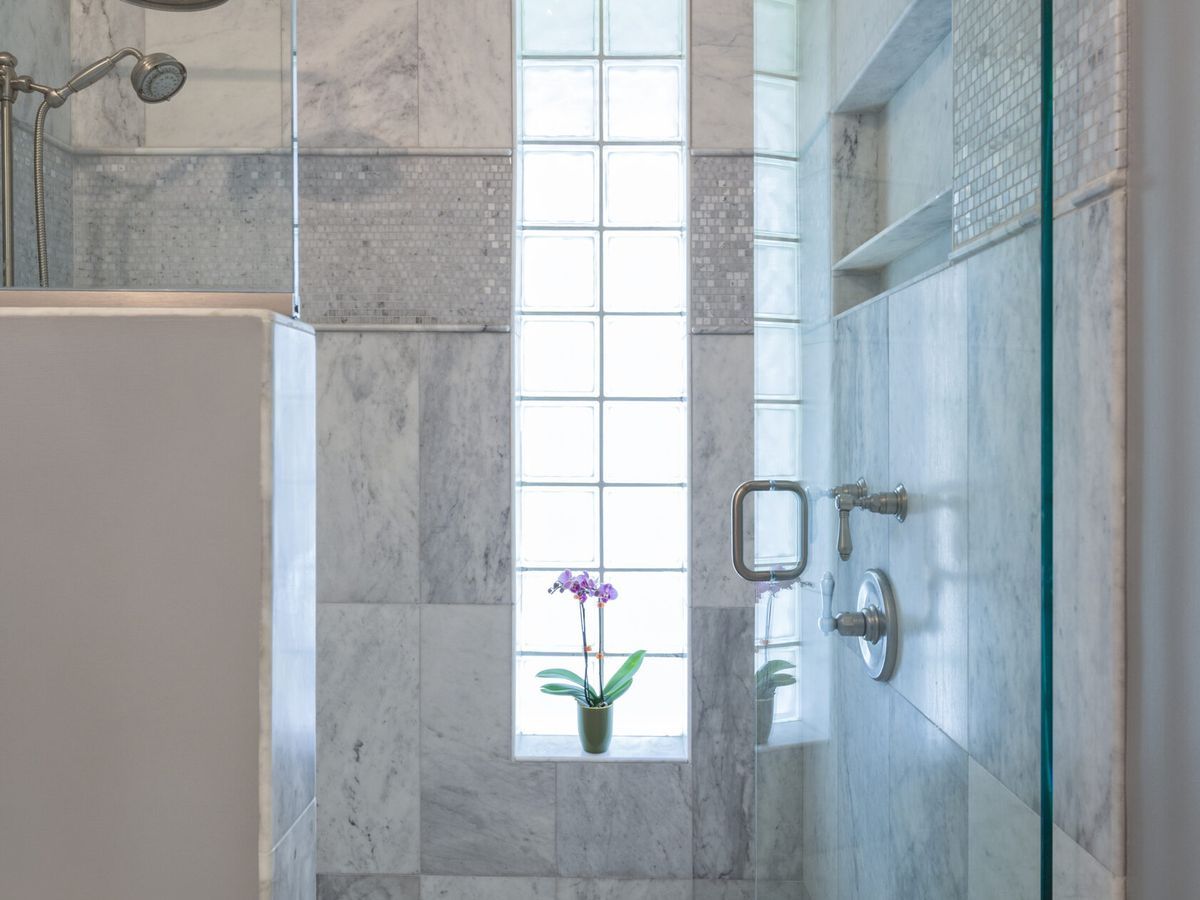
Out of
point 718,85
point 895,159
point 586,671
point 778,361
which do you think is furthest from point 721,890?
point 718,85

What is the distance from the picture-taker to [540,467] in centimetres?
249

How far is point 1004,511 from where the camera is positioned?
849 mm

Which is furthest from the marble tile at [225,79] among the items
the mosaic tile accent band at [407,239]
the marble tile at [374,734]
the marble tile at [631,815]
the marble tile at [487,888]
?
the marble tile at [487,888]

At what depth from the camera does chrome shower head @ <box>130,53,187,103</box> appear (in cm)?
97

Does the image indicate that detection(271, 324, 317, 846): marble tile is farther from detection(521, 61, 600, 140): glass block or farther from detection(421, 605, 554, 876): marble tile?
detection(521, 61, 600, 140): glass block

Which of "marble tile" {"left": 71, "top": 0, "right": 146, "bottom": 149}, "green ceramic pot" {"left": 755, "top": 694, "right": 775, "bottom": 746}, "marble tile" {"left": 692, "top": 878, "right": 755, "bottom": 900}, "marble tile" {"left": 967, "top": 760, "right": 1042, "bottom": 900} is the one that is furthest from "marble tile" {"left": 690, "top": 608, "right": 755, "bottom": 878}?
"marble tile" {"left": 71, "top": 0, "right": 146, "bottom": 149}

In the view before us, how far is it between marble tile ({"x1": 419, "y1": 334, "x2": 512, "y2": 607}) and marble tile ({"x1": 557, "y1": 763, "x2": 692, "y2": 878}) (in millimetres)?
512

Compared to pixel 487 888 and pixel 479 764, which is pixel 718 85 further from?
pixel 487 888

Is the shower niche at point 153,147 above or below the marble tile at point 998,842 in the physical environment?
above

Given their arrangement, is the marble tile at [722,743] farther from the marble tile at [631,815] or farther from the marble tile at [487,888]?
the marble tile at [487,888]

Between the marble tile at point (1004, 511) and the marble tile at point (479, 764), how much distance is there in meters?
1.56

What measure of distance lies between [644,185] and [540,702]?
142cm

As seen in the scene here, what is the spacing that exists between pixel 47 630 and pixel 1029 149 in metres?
0.96

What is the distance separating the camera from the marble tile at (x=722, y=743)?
7.50ft
